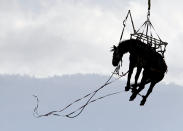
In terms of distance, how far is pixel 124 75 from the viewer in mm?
24500

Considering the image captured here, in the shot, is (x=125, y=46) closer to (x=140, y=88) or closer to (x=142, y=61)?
(x=142, y=61)

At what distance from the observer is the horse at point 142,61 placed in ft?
75.3

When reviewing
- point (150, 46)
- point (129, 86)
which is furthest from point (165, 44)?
point (129, 86)

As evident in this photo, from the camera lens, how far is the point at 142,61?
23.2m

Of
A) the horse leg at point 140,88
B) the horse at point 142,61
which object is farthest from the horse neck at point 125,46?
the horse leg at point 140,88

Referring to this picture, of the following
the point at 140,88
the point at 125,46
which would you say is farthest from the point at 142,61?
the point at 140,88

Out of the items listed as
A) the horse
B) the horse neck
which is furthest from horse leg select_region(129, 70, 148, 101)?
the horse neck

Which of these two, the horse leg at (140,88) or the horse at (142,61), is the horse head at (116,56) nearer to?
the horse at (142,61)

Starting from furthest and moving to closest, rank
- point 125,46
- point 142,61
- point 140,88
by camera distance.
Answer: point 125,46
point 140,88
point 142,61

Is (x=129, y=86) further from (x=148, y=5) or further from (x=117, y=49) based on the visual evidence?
(x=148, y=5)

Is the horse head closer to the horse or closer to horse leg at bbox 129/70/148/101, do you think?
the horse

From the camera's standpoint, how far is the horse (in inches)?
903

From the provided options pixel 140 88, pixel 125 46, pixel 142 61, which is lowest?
pixel 140 88

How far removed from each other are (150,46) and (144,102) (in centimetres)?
295
